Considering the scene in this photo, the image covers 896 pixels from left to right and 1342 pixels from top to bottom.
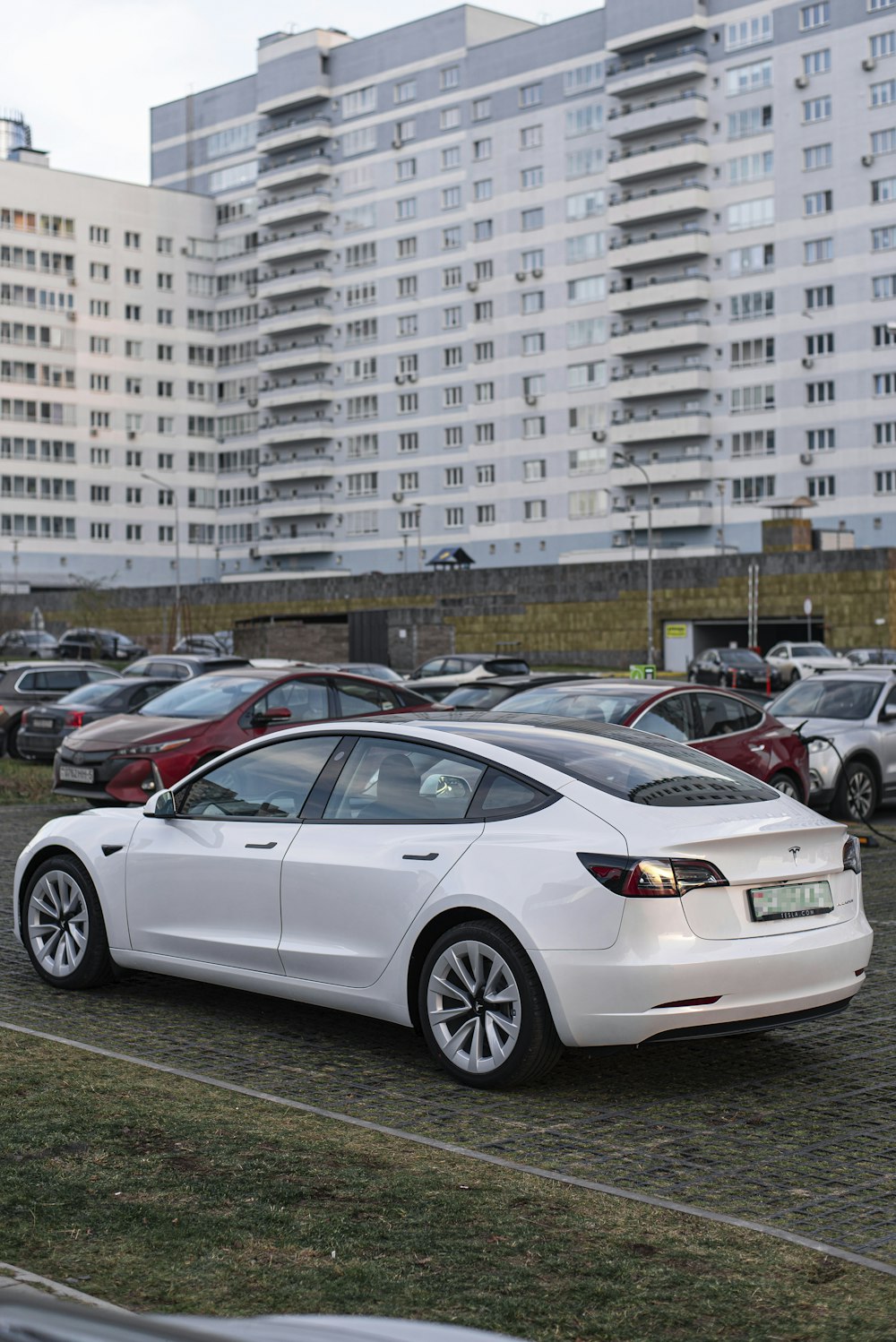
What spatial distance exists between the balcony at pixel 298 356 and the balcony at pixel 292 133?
40.4 ft

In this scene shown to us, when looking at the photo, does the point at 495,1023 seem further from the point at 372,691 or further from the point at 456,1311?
the point at 372,691

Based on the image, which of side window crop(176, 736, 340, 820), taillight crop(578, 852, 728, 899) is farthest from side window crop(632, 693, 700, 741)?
taillight crop(578, 852, 728, 899)

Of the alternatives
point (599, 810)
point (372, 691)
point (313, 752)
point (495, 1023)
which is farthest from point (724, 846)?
point (372, 691)

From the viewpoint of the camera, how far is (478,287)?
9550cm

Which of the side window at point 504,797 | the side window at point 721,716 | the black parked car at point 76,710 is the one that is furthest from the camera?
the black parked car at point 76,710

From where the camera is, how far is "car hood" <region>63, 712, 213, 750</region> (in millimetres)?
16109

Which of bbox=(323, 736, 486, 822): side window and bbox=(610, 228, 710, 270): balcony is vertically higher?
bbox=(610, 228, 710, 270): balcony

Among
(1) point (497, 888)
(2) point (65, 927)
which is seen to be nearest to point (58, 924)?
(2) point (65, 927)

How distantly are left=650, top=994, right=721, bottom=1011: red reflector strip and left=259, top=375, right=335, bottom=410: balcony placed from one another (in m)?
100

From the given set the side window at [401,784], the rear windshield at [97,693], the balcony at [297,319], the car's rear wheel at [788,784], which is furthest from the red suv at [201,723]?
the balcony at [297,319]

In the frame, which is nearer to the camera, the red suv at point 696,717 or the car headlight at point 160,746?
the red suv at point 696,717

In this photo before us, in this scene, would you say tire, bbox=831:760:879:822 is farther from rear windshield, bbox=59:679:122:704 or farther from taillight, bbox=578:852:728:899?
taillight, bbox=578:852:728:899

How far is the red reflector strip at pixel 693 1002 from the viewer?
610 cm

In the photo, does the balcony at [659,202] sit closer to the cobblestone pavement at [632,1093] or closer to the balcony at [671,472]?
the balcony at [671,472]
